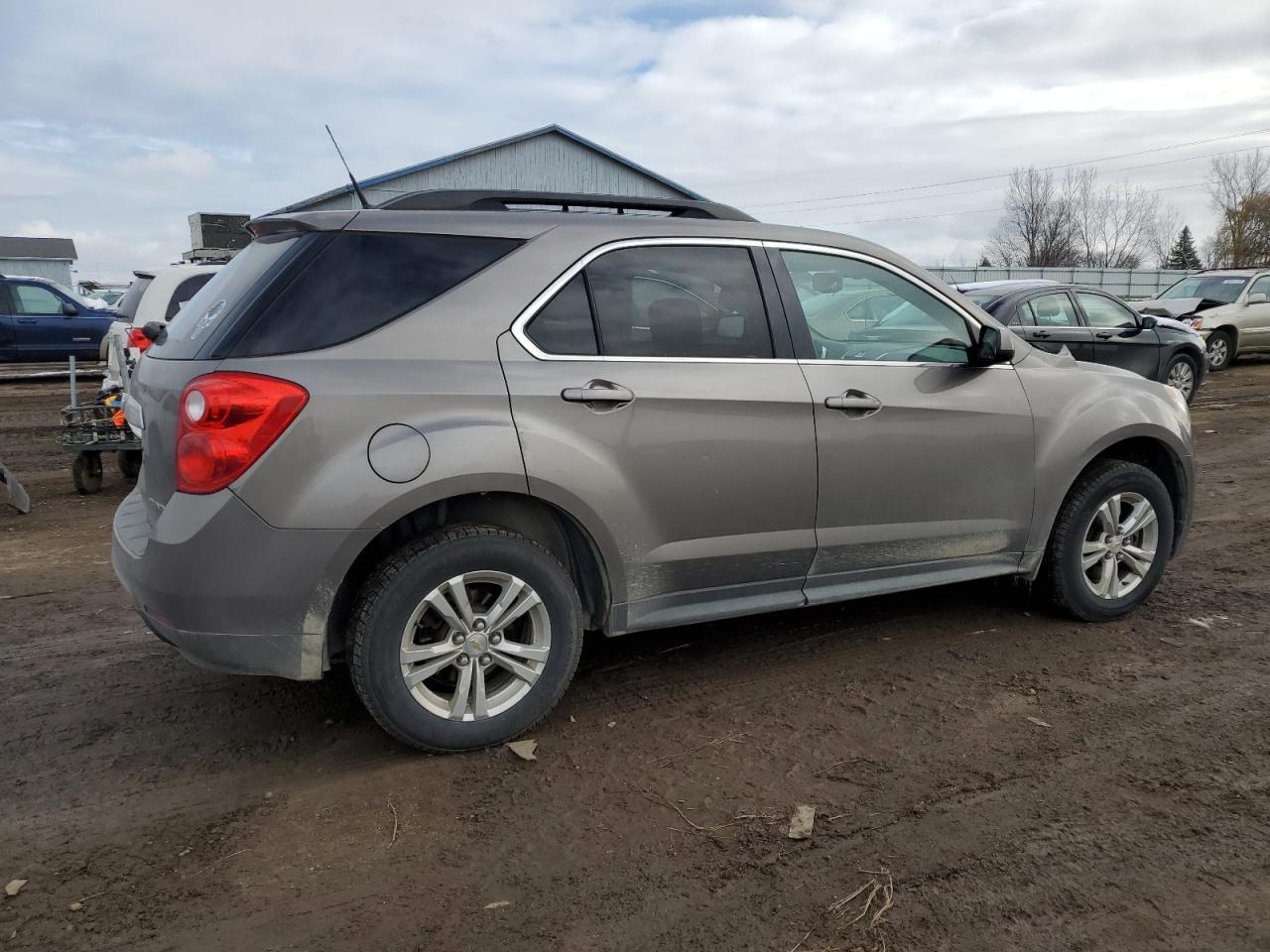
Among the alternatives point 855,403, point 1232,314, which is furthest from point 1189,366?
point 855,403

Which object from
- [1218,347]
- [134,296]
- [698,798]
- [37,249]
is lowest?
[698,798]

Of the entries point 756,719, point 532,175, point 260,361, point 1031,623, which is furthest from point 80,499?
point 532,175

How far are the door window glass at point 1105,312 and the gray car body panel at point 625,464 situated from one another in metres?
7.57

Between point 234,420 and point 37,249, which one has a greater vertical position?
point 37,249

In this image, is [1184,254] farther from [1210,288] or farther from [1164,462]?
[1164,462]

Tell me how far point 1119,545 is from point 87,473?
26.3 feet

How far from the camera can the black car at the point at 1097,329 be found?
10.8 metres

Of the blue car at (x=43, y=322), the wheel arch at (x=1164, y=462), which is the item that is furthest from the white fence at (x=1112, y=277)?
the wheel arch at (x=1164, y=462)

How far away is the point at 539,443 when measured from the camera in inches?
134

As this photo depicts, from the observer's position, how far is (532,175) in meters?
30.4

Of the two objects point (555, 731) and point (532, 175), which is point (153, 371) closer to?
point (555, 731)

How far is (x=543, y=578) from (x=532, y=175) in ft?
94.0

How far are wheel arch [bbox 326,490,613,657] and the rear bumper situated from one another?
93 millimetres

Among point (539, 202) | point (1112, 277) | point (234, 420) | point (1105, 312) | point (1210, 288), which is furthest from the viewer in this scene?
point (1112, 277)
